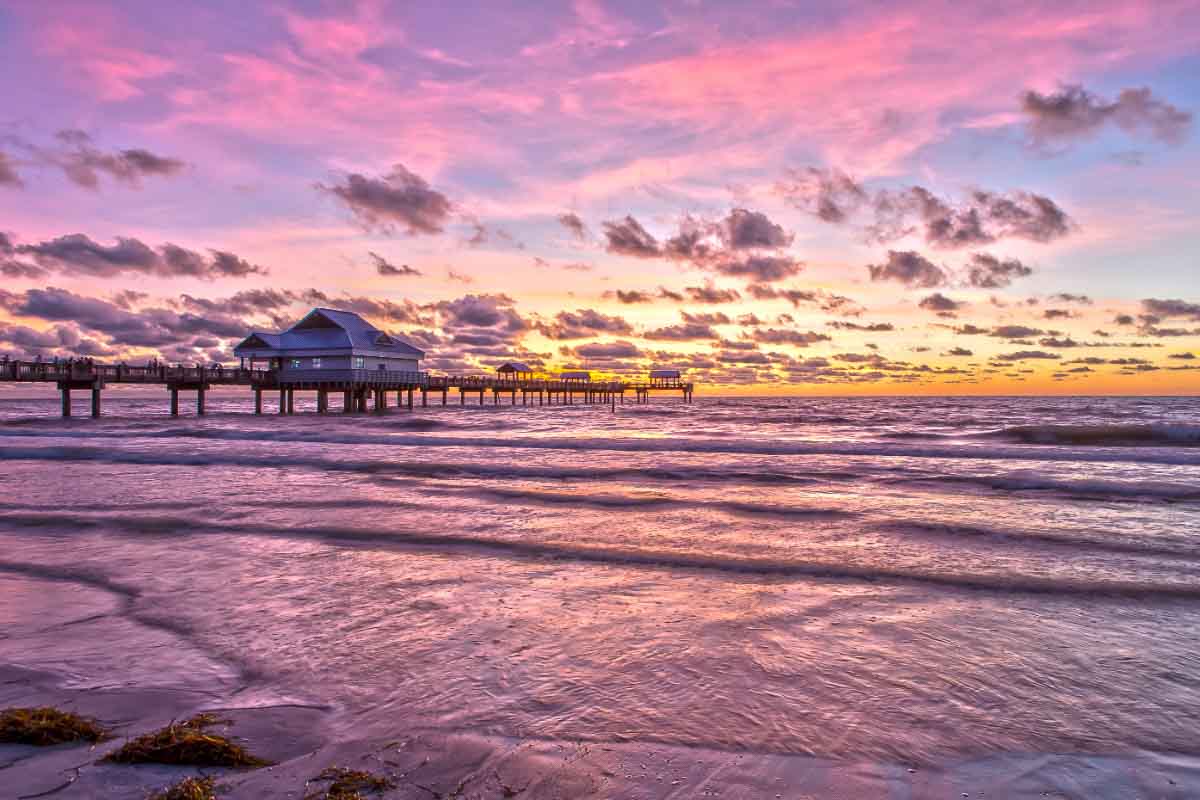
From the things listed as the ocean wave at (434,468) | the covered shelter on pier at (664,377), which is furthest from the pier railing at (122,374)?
the covered shelter on pier at (664,377)

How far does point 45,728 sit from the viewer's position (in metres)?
3.51

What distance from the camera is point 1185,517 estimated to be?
11445 millimetres

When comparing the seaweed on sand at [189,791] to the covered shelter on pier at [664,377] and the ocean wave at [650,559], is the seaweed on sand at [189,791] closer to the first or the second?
the ocean wave at [650,559]

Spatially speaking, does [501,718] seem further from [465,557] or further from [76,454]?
[76,454]

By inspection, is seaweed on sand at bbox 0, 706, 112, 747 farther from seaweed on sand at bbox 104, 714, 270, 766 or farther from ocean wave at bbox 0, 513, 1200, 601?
ocean wave at bbox 0, 513, 1200, 601

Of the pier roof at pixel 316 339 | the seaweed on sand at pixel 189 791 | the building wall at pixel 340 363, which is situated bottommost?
the seaweed on sand at pixel 189 791

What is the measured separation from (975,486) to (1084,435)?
77.7 feet

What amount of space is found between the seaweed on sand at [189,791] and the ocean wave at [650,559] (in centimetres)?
523

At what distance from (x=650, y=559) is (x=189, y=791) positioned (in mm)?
5717

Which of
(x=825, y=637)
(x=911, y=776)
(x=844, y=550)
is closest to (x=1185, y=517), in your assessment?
(x=844, y=550)

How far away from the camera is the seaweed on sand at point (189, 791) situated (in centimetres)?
289

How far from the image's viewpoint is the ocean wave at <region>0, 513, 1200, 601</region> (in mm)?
6887

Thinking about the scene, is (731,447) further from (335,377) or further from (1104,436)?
(335,377)

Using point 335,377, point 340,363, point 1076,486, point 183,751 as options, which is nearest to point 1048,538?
point 1076,486
